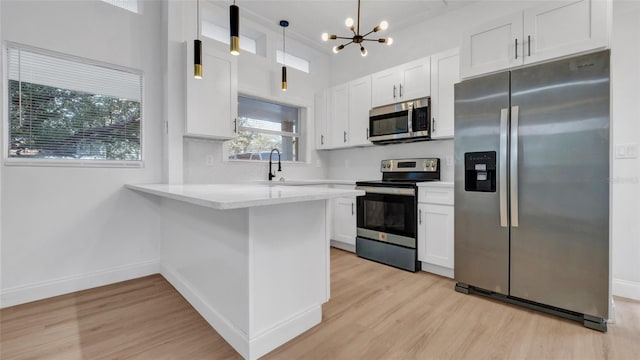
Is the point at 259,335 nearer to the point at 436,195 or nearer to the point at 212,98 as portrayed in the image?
the point at 436,195

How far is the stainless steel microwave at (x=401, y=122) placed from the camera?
317 cm

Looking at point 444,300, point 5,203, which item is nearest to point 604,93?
point 444,300

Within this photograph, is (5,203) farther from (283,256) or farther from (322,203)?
(322,203)

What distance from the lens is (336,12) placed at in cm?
343

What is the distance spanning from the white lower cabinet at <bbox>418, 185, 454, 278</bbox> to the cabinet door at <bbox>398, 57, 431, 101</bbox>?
44.0 inches

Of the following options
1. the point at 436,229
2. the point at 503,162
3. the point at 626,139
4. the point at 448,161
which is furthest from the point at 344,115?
the point at 626,139

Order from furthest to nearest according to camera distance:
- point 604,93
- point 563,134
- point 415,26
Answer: point 415,26 < point 563,134 < point 604,93

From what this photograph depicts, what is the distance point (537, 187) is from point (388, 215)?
1.43m

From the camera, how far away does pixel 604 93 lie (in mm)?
1826

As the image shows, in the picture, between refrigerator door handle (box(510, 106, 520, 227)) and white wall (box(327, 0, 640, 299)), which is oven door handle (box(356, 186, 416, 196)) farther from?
refrigerator door handle (box(510, 106, 520, 227))

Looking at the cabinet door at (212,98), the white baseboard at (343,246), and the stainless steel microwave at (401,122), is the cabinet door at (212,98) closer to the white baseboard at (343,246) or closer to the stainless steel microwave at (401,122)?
the stainless steel microwave at (401,122)

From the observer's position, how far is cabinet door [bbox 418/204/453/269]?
2744mm

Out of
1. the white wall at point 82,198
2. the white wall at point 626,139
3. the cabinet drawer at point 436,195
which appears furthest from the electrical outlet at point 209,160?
the white wall at point 626,139

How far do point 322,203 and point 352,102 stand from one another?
2.39 meters
